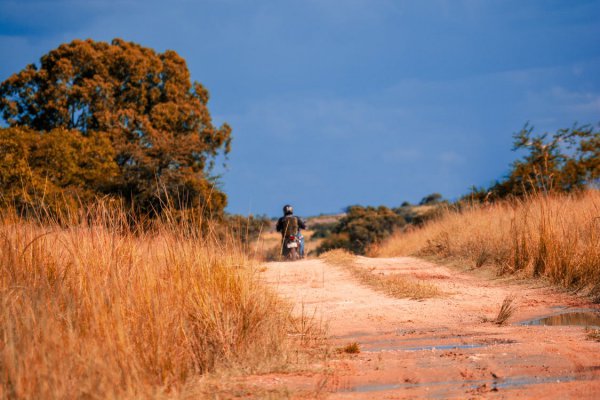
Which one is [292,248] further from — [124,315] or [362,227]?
[362,227]

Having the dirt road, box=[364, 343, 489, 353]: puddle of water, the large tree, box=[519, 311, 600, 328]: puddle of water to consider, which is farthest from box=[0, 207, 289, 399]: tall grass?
the large tree

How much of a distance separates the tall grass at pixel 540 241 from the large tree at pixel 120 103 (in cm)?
1559

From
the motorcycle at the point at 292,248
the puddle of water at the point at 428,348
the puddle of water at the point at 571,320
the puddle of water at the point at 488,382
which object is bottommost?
the puddle of water at the point at 488,382

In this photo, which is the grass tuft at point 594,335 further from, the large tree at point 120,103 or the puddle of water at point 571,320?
the large tree at point 120,103

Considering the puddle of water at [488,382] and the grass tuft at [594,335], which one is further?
the grass tuft at [594,335]

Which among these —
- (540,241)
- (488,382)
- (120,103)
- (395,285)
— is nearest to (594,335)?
(488,382)

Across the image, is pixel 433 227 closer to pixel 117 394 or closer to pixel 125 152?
pixel 125 152

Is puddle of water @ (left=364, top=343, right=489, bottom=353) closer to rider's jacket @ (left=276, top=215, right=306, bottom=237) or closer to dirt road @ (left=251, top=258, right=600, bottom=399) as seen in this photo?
dirt road @ (left=251, top=258, right=600, bottom=399)

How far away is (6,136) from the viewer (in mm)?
25500

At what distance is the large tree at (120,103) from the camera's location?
31.2 m

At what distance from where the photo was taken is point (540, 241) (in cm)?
1148

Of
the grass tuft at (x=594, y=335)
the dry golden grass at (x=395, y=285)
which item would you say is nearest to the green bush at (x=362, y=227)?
the dry golden grass at (x=395, y=285)

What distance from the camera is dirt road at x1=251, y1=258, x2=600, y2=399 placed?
4742 mm

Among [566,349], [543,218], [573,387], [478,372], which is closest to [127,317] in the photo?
[478,372]
